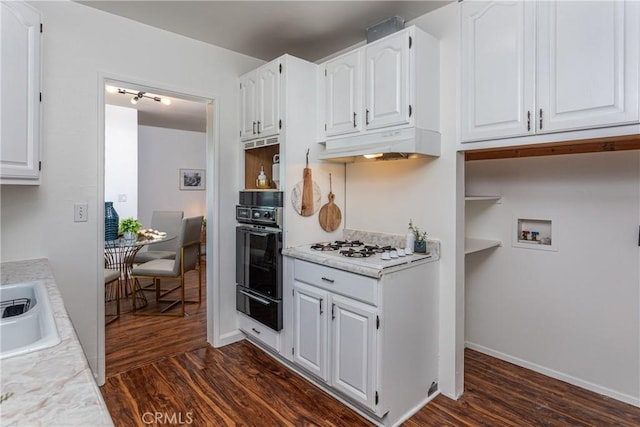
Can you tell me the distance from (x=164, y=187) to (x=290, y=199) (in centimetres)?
464

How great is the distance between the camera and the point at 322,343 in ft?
7.22

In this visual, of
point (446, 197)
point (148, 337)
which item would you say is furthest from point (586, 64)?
point (148, 337)

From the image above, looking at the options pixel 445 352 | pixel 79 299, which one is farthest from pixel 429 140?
pixel 79 299

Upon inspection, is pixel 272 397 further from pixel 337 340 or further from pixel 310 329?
pixel 337 340

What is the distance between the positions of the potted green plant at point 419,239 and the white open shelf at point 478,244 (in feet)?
1.17

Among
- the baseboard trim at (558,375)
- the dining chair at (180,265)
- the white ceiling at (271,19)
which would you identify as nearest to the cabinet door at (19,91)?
the white ceiling at (271,19)

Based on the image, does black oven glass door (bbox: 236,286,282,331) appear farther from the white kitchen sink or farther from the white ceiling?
the white ceiling

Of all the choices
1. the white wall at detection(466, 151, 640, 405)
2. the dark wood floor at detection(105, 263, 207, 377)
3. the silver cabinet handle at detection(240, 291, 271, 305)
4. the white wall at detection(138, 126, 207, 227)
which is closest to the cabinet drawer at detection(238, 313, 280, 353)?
the silver cabinet handle at detection(240, 291, 271, 305)

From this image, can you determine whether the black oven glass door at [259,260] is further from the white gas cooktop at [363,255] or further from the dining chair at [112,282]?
the dining chair at [112,282]

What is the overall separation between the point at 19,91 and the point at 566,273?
3.44 m

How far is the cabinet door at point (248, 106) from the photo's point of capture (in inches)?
111

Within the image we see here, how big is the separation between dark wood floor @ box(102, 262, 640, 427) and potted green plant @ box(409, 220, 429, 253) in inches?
39.1

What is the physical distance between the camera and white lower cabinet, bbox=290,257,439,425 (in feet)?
6.18

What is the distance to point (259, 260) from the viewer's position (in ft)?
8.93
